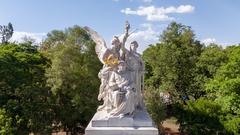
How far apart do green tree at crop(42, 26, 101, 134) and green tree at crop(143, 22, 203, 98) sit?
6.29m

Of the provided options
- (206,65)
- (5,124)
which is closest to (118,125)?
(5,124)

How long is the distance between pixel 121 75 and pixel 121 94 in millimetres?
683

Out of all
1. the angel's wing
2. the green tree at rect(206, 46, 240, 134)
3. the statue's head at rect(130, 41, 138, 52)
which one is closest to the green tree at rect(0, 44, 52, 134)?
the angel's wing

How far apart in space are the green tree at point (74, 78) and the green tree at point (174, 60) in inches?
248

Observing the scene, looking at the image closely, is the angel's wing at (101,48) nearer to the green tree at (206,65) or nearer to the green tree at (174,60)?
the green tree at (206,65)

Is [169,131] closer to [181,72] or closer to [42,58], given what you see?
[181,72]

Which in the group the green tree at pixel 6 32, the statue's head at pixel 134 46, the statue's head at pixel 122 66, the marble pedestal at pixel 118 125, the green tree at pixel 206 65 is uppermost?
the green tree at pixel 6 32

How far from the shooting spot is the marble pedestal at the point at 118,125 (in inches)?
471

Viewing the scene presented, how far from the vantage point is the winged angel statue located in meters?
12.6

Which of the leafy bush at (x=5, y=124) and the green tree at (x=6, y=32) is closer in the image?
the leafy bush at (x=5, y=124)

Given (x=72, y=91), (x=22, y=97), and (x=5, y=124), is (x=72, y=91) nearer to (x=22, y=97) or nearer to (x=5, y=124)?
(x=22, y=97)

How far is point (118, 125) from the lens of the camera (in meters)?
12.2

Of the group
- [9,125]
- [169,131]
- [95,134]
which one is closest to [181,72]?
[169,131]

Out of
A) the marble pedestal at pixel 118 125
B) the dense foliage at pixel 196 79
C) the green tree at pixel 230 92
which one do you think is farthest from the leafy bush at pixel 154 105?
the marble pedestal at pixel 118 125
